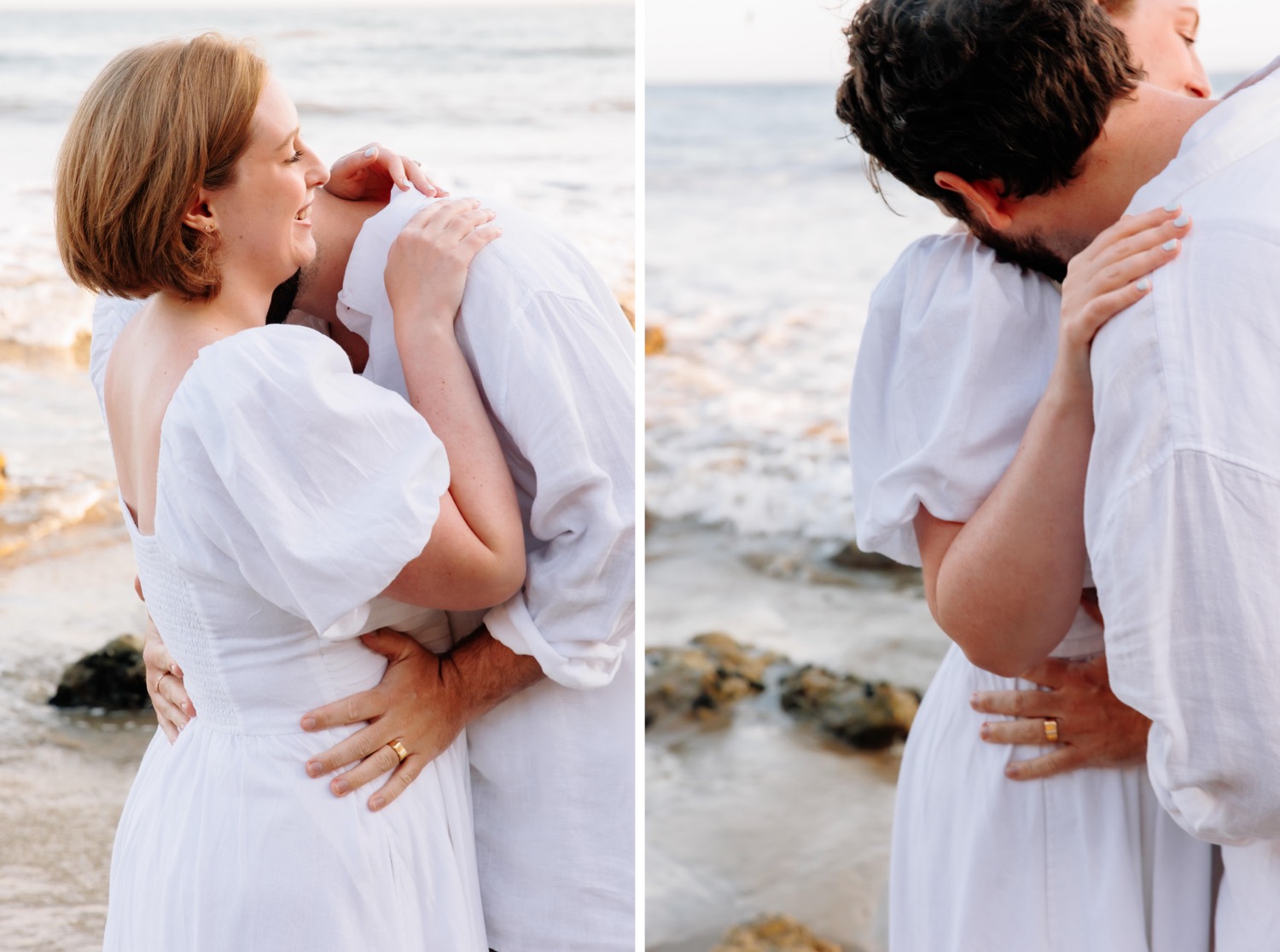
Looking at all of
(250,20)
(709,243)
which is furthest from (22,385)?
(709,243)

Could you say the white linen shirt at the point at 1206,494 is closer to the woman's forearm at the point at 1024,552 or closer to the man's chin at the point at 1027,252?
the woman's forearm at the point at 1024,552

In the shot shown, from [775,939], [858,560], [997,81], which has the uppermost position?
[997,81]

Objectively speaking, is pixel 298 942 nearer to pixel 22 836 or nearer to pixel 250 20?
pixel 22 836

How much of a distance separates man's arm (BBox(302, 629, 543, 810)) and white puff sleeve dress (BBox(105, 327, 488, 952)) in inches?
0.8

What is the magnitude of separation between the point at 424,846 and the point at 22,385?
520 cm

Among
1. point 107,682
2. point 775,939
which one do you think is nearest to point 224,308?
point 775,939

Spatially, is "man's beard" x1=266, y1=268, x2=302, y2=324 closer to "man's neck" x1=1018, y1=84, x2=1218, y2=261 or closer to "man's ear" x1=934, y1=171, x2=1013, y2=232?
"man's ear" x1=934, y1=171, x2=1013, y2=232

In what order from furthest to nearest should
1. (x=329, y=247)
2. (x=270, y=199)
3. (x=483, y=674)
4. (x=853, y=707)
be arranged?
1. (x=853, y=707)
2. (x=329, y=247)
3. (x=483, y=674)
4. (x=270, y=199)

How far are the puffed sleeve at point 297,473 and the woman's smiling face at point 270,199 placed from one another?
0.63 feet

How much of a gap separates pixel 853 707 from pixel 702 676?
0.61 metres

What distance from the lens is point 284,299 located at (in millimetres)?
1795

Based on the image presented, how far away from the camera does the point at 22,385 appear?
5.93 metres

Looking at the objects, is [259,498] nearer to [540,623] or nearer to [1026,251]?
[540,623]

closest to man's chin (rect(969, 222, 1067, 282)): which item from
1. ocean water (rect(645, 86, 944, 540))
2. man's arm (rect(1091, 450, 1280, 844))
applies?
man's arm (rect(1091, 450, 1280, 844))
